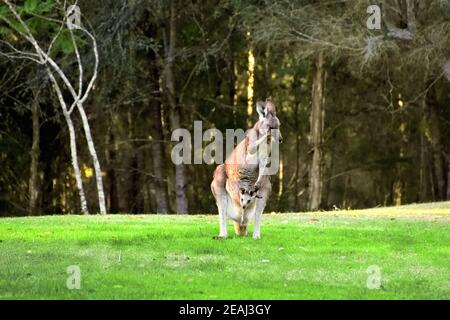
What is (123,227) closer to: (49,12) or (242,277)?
(242,277)

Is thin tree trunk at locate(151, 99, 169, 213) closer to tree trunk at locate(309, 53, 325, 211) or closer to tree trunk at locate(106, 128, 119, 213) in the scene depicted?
tree trunk at locate(106, 128, 119, 213)

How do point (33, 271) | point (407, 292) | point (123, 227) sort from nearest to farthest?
1. point (407, 292)
2. point (33, 271)
3. point (123, 227)

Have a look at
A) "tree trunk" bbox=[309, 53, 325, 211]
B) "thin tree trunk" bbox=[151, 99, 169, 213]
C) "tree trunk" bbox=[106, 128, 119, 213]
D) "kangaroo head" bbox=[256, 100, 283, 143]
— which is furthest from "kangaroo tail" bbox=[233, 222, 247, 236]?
"tree trunk" bbox=[106, 128, 119, 213]

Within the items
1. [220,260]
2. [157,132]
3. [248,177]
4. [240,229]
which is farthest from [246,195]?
[157,132]

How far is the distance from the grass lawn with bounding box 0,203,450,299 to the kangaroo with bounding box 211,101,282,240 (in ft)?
1.63

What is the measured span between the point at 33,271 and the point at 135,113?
26623 mm

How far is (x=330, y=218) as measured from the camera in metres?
23.5

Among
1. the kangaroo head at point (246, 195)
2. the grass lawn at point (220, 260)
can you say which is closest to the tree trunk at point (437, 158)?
the grass lawn at point (220, 260)

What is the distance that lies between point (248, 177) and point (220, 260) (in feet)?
5.19

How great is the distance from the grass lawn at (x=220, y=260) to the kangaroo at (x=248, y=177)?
0.50 meters

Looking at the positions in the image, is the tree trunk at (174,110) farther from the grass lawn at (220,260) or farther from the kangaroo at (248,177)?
the kangaroo at (248,177)

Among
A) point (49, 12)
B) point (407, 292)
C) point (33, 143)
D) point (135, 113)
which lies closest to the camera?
point (407, 292)

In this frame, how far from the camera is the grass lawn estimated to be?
42.6ft
